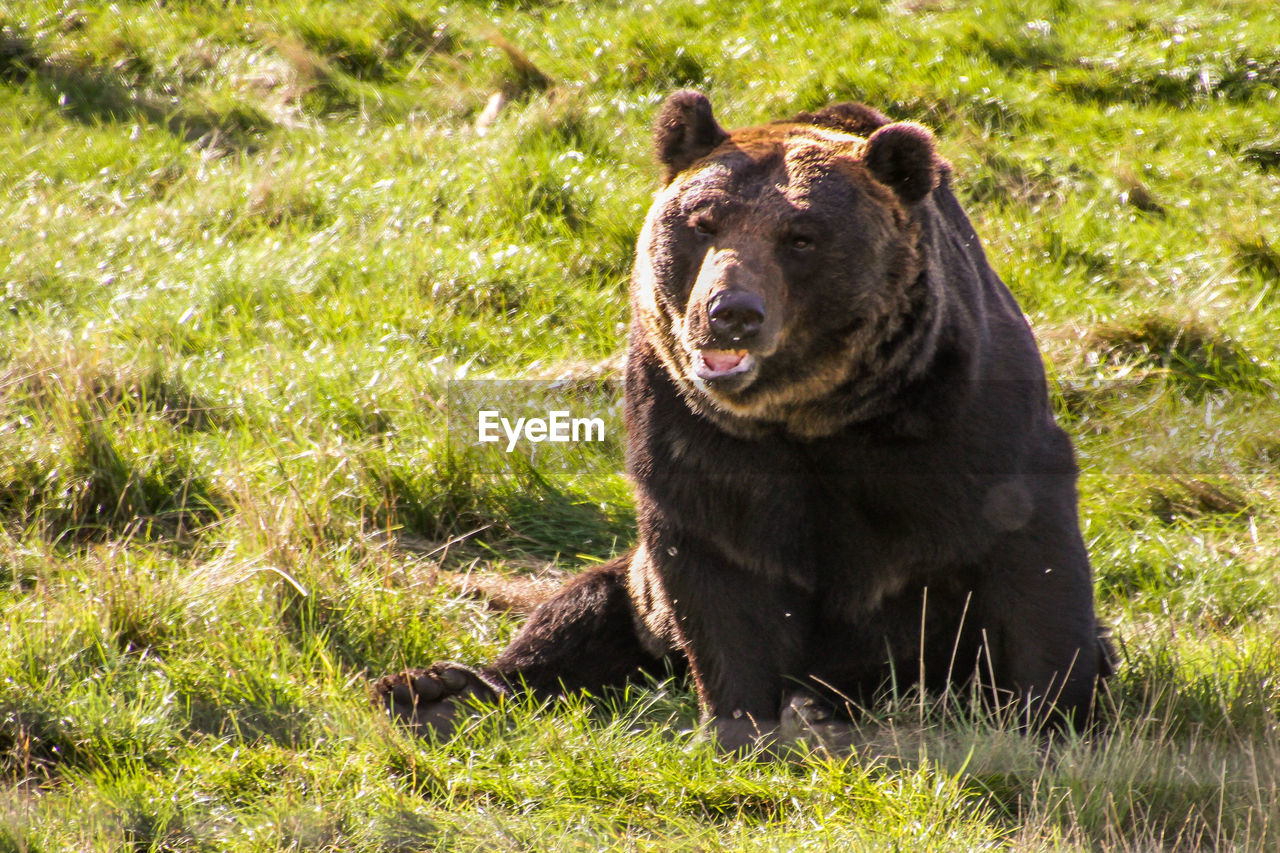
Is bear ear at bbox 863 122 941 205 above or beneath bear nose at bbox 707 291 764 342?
above

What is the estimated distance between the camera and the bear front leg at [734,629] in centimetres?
387

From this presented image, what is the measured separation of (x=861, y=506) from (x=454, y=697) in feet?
4.48

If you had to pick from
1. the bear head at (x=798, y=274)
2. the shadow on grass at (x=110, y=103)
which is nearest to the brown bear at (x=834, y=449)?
the bear head at (x=798, y=274)

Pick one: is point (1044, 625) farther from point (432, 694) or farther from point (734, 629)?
point (432, 694)

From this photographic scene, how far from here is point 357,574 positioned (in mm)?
4633

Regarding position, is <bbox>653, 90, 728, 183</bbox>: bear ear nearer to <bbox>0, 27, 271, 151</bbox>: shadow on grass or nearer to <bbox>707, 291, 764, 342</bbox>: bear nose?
<bbox>707, 291, 764, 342</bbox>: bear nose

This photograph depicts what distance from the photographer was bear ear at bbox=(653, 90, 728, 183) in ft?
12.8

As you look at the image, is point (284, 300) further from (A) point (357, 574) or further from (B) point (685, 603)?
(B) point (685, 603)

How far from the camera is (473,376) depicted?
6.24 m

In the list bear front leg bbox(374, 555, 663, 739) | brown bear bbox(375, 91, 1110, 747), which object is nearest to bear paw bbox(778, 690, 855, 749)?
brown bear bbox(375, 91, 1110, 747)

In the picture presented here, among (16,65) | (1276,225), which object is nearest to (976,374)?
(1276,225)

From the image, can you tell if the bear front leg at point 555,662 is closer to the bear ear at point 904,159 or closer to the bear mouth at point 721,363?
the bear mouth at point 721,363

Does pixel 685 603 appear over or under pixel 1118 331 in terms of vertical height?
under

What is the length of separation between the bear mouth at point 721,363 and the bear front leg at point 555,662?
1128 millimetres
